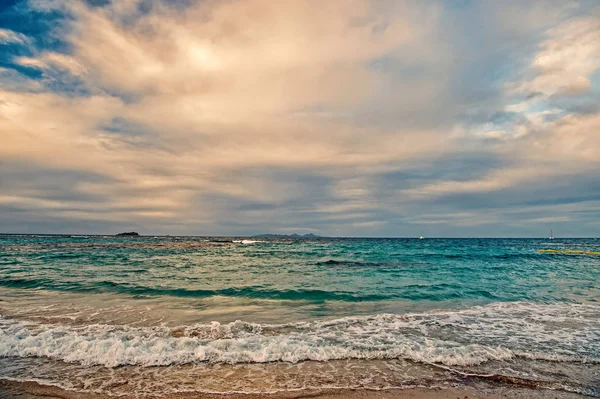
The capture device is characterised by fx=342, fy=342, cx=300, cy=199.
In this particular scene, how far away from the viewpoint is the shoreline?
5.43 meters

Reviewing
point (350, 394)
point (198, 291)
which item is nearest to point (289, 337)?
point (350, 394)

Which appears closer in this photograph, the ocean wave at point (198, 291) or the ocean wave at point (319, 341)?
the ocean wave at point (319, 341)

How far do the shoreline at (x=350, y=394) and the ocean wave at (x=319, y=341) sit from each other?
1183mm

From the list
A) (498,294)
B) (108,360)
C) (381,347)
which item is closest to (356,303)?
(381,347)

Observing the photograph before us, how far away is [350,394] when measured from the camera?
554 centimetres

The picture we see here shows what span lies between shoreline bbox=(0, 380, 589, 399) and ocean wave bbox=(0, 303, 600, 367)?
118 cm

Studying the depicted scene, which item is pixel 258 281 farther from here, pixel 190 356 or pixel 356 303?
pixel 190 356

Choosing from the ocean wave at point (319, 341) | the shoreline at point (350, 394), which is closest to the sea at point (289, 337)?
the ocean wave at point (319, 341)

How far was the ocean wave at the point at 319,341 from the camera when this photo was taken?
23.4ft

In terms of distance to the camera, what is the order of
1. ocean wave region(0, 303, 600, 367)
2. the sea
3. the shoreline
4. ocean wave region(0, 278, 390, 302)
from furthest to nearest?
ocean wave region(0, 278, 390, 302) → ocean wave region(0, 303, 600, 367) → the sea → the shoreline

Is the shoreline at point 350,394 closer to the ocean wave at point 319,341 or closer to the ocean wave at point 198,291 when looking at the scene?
the ocean wave at point 319,341

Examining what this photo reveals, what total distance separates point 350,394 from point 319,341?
2.70 m

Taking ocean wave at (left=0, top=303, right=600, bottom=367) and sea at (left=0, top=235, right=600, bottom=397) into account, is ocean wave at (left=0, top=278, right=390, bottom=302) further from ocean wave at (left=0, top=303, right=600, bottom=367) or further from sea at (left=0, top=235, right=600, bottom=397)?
ocean wave at (left=0, top=303, right=600, bottom=367)

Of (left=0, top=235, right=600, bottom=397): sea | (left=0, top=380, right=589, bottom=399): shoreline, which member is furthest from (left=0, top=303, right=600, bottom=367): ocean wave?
(left=0, top=380, right=589, bottom=399): shoreline
